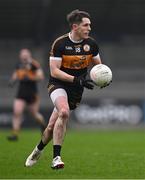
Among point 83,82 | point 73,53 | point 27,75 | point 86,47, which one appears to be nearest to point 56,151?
point 83,82

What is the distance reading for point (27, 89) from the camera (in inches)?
788

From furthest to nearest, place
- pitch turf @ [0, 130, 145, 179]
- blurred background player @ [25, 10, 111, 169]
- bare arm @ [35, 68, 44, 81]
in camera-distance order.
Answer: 1. bare arm @ [35, 68, 44, 81]
2. blurred background player @ [25, 10, 111, 169]
3. pitch turf @ [0, 130, 145, 179]

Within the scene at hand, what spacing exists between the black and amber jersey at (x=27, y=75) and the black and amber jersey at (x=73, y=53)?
9.40 metres

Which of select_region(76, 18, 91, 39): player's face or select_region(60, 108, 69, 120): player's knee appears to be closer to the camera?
select_region(60, 108, 69, 120): player's knee

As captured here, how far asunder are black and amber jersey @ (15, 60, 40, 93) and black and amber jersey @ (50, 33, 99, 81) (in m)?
9.40

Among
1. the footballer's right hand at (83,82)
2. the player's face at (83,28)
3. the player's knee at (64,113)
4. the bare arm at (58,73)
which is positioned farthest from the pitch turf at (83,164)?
the player's face at (83,28)

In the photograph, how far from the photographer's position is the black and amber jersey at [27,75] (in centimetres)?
1997

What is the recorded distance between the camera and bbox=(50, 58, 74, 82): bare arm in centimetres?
1017

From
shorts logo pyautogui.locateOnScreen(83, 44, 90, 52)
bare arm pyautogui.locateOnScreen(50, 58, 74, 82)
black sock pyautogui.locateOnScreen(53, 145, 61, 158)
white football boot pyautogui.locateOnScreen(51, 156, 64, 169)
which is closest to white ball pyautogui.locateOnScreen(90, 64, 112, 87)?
bare arm pyautogui.locateOnScreen(50, 58, 74, 82)

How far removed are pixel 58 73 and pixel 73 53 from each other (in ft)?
1.36

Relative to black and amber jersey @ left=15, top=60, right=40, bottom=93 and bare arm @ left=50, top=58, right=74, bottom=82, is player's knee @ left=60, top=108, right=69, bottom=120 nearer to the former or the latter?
bare arm @ left=50, top=58, right=74, bottom=82

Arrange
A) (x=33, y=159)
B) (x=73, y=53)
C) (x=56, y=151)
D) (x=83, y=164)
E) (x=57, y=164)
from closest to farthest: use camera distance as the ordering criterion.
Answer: (x=57, y=164) < (x=56, y=151) < (x=73, y=53) < (x=33, y=159) < (x=83, y=164)

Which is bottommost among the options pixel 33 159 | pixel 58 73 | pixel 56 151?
pixel 33 159

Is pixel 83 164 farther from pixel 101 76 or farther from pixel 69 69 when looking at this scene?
pixel 101 76
